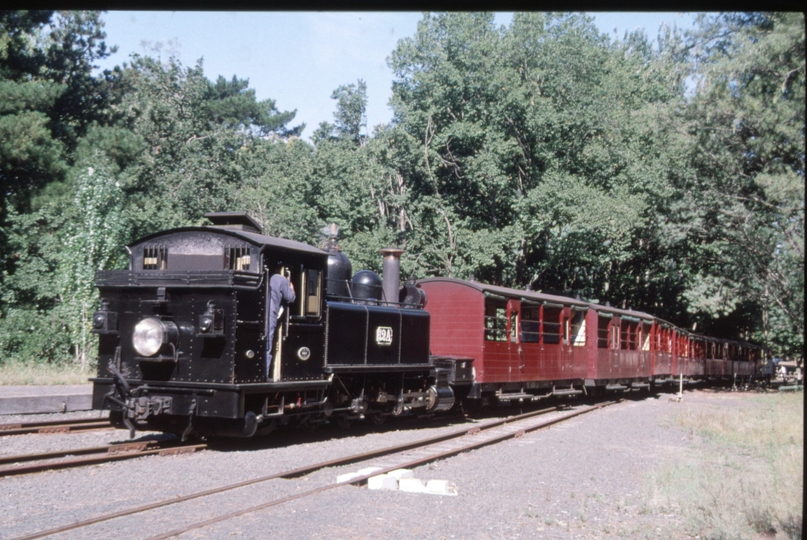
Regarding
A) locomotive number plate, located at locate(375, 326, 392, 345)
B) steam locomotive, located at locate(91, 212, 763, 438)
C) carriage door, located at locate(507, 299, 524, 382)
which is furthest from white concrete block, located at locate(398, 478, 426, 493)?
carriage door, located at locate(507, 299, 524, 382)

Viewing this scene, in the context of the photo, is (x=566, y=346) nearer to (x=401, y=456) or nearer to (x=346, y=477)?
(x=401, y=456)

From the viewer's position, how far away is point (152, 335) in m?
9.50

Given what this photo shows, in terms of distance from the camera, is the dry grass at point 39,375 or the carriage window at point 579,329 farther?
the carriage window at point 579,329

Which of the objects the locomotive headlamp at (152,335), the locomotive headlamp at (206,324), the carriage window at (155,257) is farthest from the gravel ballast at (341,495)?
the carriage window at (155,257)

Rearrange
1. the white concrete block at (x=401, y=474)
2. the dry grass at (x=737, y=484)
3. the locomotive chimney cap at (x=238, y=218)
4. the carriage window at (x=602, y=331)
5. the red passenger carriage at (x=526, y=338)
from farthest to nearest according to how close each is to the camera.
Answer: the carriage window at (x=602, y=331), the red passenger carriage at (x=526, y=338), the locomotive chimney cap at (x=238, y=218), the white concrete block at (x=401, y=474), the dry grass at (x=737, y=484)

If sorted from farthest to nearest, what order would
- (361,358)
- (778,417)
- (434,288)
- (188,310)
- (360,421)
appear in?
(778,417) → (434,288) → (360,421) → (361,358) → (188,310)

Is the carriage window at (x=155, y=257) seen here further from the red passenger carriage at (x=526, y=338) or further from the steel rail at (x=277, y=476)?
the red passenger carriage at (x=526, y=338)

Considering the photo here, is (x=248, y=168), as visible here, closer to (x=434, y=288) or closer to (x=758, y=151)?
(x=434, y=288)

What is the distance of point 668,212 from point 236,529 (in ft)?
84.1

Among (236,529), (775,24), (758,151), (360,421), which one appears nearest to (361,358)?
(360,421)

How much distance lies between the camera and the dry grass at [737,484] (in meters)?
6.86

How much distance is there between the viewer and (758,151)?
15180 mm

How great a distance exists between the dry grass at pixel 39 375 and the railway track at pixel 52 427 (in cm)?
685

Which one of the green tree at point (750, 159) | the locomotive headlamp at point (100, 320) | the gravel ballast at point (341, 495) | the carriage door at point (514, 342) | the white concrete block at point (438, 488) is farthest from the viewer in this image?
the carriage door at point (514, 342)
